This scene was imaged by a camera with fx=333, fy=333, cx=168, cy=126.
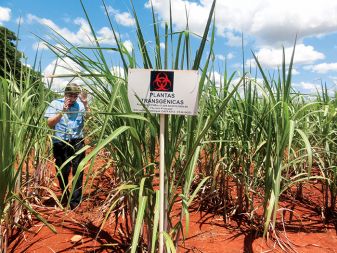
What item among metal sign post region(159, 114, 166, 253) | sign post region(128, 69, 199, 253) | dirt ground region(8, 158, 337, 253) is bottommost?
dirt ground region(8, 158, 337, 253)

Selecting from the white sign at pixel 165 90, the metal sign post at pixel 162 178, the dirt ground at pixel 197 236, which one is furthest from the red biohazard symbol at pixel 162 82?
the dirt ground at pixel 197 236

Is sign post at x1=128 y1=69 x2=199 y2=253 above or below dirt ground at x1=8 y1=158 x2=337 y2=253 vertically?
above

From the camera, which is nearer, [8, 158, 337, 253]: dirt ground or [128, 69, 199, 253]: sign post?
[128, 69, 199, 253]: sign post

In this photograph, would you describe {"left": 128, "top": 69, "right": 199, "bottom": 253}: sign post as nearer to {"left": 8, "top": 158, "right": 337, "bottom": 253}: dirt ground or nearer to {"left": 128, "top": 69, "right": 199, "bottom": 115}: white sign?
{"left": 128, "top": 69, "right": 199, "bottom": 115}: white sign

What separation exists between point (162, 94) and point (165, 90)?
0.02 meters

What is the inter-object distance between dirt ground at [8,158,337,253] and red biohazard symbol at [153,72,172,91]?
857mm

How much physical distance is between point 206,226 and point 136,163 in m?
0.92

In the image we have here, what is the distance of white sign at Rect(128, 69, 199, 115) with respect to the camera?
129 centimetres

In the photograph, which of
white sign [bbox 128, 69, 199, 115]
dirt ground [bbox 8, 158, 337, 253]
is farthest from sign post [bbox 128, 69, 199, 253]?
dirt ground [bbox 8, 158, 337, 253]

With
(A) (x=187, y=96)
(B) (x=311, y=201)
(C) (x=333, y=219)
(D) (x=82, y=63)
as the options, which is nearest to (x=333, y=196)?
(C) (x=333, y=219)

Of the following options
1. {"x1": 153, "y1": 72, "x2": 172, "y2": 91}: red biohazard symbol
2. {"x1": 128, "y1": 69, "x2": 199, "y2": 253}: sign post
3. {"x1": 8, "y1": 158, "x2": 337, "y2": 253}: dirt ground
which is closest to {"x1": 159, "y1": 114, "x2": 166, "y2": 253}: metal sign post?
{"x1": 128, "y1": 69, "x2": 199, "y2": 253}: sign post

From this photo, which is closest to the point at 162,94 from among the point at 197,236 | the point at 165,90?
the point at 165,90

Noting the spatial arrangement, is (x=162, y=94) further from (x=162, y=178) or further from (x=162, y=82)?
(x=162, y=178)

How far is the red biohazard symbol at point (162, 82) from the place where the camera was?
1.31m
